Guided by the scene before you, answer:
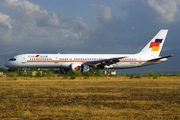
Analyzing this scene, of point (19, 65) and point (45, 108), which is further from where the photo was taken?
point (19, 65)

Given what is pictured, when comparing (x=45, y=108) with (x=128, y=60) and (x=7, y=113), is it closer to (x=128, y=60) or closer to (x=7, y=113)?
(x=7, y=113)

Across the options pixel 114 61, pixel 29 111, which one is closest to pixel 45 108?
pixel 29 111

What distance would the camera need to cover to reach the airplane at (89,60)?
41.3 metres

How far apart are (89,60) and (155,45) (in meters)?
12.0

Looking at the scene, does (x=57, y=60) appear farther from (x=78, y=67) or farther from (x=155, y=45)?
(x=155, y=45)

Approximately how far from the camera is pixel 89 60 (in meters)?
43.4

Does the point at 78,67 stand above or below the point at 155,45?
below

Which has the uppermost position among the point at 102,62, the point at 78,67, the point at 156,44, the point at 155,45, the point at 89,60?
the point at 156,44

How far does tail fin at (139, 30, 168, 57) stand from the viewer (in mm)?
46031

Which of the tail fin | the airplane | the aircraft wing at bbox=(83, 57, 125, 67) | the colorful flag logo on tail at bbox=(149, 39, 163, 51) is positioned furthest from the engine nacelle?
the colorful flag logo on tail at bbox=(149, 39, 163, 51)

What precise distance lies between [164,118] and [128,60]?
37.0 meters

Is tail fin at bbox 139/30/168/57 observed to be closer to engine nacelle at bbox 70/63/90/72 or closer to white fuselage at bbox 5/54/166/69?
white fuselage at bbox 5/54/166/69

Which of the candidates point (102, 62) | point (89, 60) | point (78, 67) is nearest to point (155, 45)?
point (102, 62)

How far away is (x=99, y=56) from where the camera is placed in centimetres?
4412
